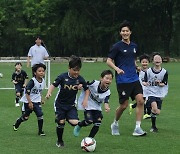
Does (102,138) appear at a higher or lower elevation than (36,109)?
lower

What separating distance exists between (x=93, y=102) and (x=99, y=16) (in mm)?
42839

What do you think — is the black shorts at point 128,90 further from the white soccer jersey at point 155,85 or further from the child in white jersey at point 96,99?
the white soccer jersey at point 155,85

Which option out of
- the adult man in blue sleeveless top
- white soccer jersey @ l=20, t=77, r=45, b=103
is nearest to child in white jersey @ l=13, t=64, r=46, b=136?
white soccer jersey @ l=20, t=77, r=45, b=103

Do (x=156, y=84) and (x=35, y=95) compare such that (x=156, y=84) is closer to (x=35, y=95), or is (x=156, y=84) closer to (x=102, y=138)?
(x=102, y=138)

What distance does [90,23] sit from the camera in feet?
163

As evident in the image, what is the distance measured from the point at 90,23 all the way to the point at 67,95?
41.8 meters

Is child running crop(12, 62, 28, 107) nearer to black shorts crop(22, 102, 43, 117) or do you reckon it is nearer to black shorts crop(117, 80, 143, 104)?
black shorts crop(22, 102, 43, 117)

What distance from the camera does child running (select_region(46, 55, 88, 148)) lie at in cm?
809

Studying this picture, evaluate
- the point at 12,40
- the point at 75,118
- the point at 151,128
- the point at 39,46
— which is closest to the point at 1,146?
the point at 75,118

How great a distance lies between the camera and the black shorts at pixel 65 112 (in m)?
8.18

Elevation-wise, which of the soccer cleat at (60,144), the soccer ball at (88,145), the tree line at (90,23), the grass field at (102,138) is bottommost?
the grass field at (102,138)

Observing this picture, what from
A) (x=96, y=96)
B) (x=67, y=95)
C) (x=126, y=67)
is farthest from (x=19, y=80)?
(x=67, y=95)

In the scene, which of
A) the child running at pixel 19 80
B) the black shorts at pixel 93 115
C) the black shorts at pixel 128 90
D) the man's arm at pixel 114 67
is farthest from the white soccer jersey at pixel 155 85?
the child running at pixel 19 80

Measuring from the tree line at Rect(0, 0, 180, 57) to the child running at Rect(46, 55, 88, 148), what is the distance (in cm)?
4015
